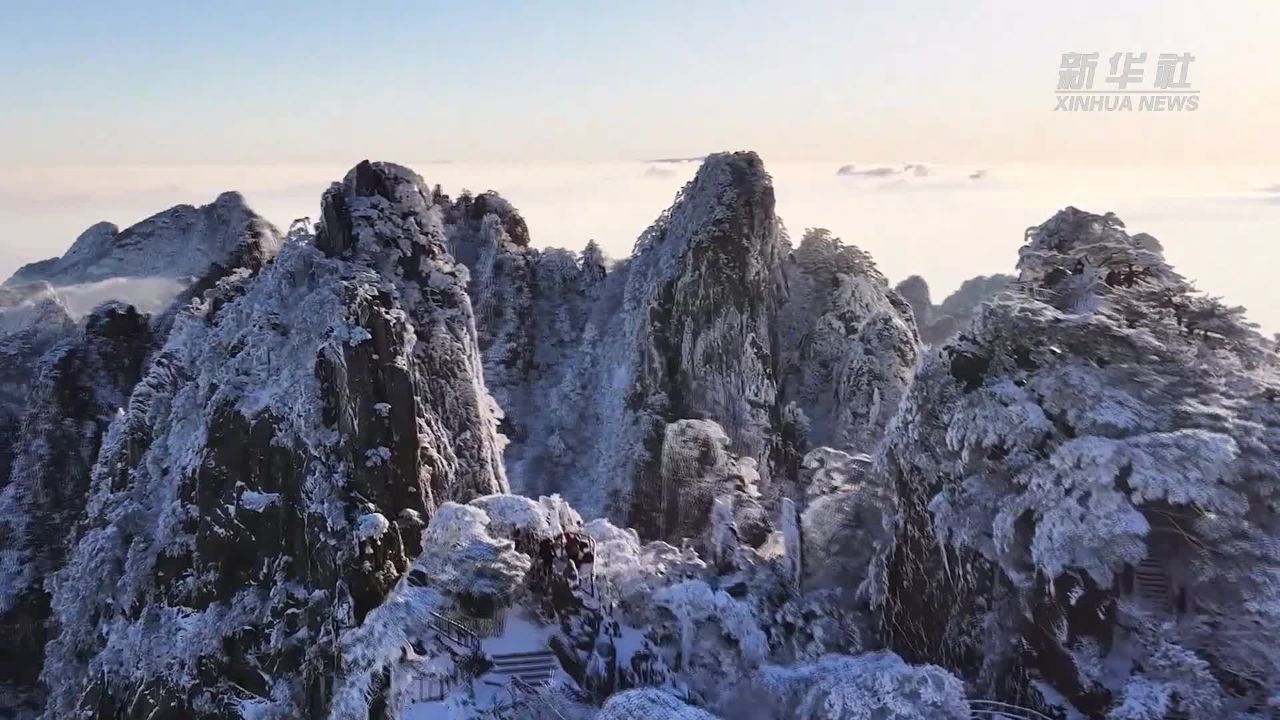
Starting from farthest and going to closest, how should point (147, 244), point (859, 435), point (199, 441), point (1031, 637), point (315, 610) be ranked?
point (147, 244) → point (859, 435) → point (199, 441) → point (315, 610) → point (1031, 637)

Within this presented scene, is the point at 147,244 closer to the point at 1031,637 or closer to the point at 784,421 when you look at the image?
the point at 784,421

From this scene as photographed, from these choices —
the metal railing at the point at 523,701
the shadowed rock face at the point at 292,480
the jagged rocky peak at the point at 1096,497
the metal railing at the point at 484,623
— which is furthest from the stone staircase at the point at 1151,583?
the shadowed rock face at the point at 292,480

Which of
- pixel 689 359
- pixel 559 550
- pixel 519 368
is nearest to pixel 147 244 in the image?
pixel 519 368

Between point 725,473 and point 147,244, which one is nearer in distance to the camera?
point 725,473

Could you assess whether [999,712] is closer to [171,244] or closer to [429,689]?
[429,689]

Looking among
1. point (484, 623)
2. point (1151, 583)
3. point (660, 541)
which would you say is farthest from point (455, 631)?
point (1151, 583)

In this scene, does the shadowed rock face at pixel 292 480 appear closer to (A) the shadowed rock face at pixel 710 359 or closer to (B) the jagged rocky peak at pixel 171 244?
(A) the shadowed rock face at pixel 710 359
